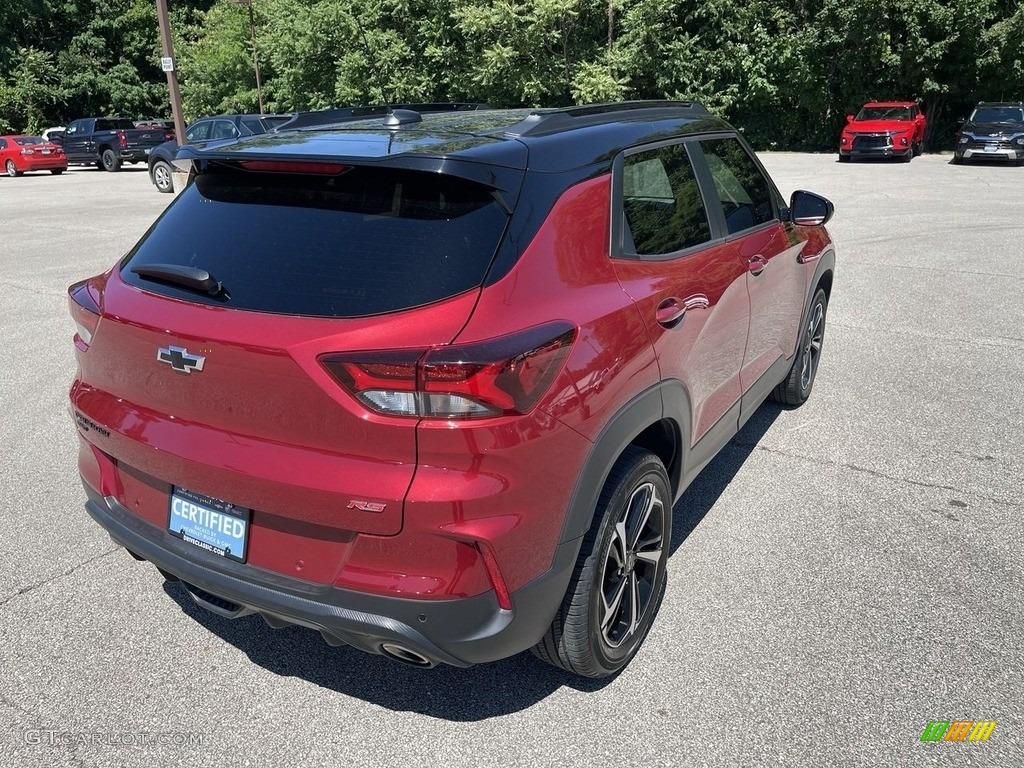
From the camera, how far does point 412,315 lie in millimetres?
2188

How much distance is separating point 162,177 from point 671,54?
18051 millimetres

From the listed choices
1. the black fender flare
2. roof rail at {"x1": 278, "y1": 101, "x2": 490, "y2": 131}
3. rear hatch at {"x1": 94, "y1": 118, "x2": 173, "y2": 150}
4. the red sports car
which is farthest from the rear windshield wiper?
rear hatch at {"x1": 94, "y1": 118, "x2": 173, "y2": 150}

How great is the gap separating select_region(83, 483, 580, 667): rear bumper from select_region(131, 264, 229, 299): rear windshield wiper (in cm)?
78

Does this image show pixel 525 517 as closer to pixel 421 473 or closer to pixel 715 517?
pixel 421 473

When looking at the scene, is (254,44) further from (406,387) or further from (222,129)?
(406,387)

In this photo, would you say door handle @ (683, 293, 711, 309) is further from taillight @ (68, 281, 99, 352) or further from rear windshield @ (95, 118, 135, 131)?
rear windshield @ (95, 118, 135, 131)

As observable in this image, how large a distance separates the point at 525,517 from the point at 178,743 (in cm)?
131

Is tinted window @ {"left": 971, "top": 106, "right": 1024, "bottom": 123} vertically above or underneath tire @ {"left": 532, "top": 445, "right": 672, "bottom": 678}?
underneath

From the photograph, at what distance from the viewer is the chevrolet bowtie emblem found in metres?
2.35

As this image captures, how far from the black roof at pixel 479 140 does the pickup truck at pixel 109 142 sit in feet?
91.3

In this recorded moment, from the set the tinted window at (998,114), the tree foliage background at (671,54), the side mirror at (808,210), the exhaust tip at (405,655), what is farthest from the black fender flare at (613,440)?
the tree foliage background at (671,54)

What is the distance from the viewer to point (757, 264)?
3.78 metres

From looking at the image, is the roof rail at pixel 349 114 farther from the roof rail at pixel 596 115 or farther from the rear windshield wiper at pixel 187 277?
the rear windshield wiper at pixel 187 277

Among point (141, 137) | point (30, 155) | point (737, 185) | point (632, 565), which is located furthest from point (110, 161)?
point (632, 565)
